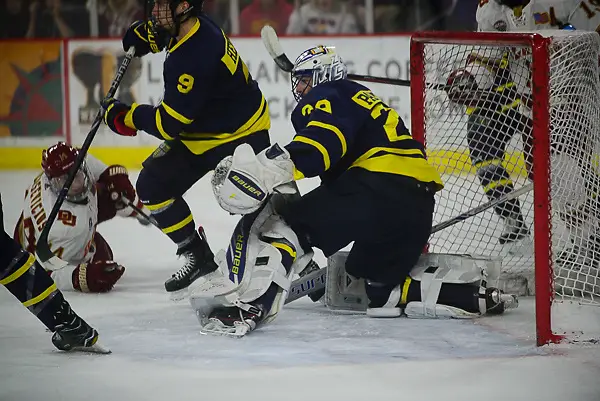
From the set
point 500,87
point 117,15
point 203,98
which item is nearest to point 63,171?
point 203,98

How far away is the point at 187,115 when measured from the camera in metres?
3.68

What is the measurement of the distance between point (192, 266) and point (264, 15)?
3.31 meters

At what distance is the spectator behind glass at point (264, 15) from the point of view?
699 centimetres

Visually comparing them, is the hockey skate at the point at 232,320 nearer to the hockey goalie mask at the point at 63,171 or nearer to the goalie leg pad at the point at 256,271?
the goalie leg pad at the point at 256,271

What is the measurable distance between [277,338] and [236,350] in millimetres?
188

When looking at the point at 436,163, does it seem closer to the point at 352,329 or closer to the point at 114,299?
the point at 352,329

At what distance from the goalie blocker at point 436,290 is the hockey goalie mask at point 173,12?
0.88 metres

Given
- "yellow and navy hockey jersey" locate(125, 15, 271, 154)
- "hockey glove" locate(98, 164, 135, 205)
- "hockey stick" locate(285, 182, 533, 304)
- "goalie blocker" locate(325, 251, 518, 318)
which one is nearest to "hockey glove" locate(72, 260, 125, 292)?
"hockey glove" locate(98, 164, 135, 205)

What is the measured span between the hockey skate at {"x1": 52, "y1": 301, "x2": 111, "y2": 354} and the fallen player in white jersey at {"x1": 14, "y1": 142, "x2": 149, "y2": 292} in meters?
0.89

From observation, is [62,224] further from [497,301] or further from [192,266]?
[497,301]

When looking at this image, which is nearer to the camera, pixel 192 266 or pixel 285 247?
pixel 285 247

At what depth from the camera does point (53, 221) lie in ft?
13.4

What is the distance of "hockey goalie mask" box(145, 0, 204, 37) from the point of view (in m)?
3.67

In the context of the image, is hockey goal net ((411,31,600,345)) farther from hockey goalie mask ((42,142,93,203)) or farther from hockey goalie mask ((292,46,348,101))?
hockey goalie mask ((42,142,93,203))
